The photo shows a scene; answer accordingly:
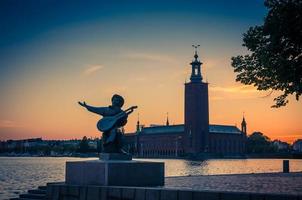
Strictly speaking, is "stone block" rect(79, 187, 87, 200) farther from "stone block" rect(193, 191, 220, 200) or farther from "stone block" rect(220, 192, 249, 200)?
"stone block" rect(220, 192, 249, 200)

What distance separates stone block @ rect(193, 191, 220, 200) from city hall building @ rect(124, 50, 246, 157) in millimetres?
108165

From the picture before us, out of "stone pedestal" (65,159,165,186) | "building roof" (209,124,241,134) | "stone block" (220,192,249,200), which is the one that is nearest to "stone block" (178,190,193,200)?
"stone block" (220,192,249,200)

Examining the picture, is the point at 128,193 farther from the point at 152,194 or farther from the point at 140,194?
the point at 152,194

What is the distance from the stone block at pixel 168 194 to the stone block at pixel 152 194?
0.38 ft

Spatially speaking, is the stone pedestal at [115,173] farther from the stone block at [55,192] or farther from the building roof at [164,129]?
the building roof at [164,129]

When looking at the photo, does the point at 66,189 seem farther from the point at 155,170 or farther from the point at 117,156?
the point at 155,170

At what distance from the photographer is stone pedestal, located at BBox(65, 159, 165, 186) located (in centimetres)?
1411

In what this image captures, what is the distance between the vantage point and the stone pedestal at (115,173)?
1411cm

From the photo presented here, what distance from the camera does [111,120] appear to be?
15.9m

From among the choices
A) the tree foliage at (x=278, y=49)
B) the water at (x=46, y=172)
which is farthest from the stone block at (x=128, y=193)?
the water at (x=46, y=172)

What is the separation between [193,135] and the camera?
137 meters

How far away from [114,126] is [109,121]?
272 millimetres

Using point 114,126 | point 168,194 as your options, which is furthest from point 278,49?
point 168,194

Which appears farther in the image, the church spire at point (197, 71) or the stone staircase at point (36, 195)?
the church spire at point (197, 71)
